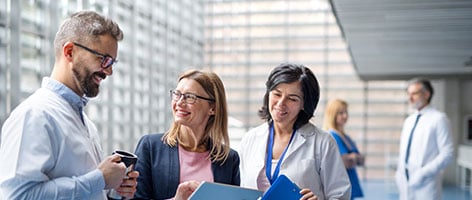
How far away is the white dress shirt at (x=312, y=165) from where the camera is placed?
2.58m

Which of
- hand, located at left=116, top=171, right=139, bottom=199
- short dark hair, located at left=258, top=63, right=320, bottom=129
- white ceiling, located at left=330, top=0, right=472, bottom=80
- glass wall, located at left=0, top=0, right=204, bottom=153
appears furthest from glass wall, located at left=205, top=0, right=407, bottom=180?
hand, located at left=116, top=171, right=139, bottom=199

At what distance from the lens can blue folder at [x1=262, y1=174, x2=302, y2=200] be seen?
6.88 feet

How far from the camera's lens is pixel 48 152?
1.78 metres

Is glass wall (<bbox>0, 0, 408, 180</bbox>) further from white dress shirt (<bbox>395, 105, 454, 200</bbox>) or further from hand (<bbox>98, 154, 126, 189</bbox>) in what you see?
hand (<bbox>98, 154, 126, 189</bbox>)

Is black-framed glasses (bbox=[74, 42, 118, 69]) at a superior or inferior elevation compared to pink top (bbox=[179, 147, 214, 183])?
superior

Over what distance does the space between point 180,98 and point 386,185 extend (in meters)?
11.7

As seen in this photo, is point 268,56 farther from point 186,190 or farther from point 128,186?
point 128,186

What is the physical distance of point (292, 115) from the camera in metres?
2.68

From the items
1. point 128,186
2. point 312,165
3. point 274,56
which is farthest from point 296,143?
point 274,56

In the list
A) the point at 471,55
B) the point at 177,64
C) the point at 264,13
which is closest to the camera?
the point at 471,55

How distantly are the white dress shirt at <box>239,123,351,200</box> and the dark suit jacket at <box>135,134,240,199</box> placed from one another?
0.89 ft

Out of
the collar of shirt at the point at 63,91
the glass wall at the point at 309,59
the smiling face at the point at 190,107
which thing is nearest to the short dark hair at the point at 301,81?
the smiling face at the point at 190,107

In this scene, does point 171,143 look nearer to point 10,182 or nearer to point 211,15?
point 10,182

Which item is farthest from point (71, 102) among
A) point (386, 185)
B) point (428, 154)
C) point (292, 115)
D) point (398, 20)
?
point (386, 185)
